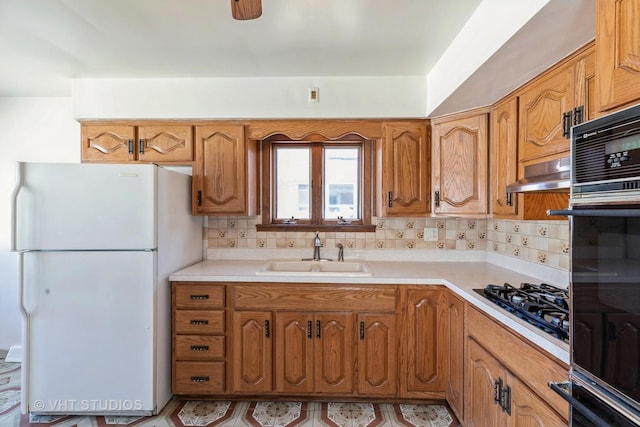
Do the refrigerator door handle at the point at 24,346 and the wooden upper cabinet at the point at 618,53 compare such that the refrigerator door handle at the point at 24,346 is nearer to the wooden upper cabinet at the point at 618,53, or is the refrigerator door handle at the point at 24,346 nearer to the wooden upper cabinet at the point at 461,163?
the wooden upper cabinet at the point at 461,163

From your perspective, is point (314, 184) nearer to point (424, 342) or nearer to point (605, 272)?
point (424, 342)

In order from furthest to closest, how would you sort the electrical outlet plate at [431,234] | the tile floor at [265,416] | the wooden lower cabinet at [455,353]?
the electrical outlet plate at [431,234]
the tile floor at [265,416]
the wooden lower cabinet at [455,353]

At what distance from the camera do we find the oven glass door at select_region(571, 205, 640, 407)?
0.73 meters

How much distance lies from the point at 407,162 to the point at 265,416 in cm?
194

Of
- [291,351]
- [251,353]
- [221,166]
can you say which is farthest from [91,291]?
[291,351]

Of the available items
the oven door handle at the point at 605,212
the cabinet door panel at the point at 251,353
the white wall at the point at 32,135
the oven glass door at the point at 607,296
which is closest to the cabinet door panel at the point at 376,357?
the cabinet door panel at the point at 251,353

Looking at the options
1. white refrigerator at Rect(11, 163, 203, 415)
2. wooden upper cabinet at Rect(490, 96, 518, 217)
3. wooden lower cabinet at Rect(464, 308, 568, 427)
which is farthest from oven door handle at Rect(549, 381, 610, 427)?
white refrigerator at Rect(11, 163, 203, 415)

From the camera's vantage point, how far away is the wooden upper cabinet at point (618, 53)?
0.81 metres

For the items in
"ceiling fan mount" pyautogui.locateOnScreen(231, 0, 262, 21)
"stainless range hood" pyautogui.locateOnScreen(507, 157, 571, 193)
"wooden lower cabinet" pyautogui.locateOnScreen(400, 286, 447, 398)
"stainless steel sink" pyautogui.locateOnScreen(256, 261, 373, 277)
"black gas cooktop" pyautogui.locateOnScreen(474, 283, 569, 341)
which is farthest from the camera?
"stainless steel sink" pyautogui.locateOnScreen(256, 261, 373, 277)

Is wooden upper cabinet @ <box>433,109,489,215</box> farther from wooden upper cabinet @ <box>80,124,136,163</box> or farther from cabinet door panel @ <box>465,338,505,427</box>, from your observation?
wooden upper cabinet @ <box>80,124,136,163</box>

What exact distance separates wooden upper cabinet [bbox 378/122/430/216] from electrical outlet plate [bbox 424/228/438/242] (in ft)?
1.17

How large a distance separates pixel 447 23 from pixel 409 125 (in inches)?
30.5

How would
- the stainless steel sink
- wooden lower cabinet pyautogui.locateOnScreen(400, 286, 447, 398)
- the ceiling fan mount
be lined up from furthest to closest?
the stainless steel sink, wooden lower cabinet pyautogui.locateOnScreen(400, 286, 447, 398), the ceiling fan mount

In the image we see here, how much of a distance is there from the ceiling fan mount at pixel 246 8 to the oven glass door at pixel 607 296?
1136 millimetres
